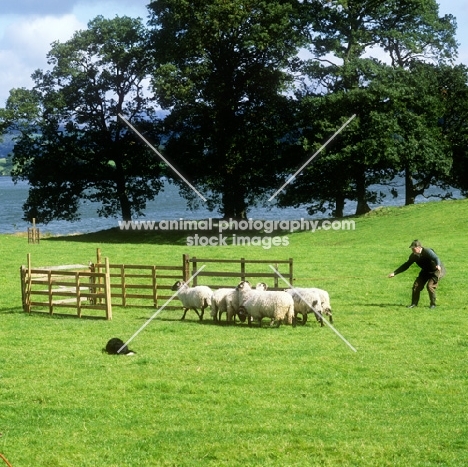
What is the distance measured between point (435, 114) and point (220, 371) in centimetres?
4245

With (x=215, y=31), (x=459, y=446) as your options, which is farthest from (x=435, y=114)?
(x=459, y=446)

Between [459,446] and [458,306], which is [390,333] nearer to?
[458,306]

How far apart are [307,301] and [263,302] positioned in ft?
4.24

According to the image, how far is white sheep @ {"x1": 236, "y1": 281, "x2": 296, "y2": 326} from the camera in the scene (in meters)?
22.7

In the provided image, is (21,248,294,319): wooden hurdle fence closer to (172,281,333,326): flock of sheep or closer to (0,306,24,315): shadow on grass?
(0,306,24,315): shadow on grass

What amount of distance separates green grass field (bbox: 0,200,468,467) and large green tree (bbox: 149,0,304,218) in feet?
88.8

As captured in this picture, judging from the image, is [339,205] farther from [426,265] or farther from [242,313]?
[242,313]

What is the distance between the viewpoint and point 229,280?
32.7 meters

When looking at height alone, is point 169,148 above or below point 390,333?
above

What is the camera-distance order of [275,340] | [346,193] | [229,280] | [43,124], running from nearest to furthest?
[275,340] → [229,280] → [346,193] → [43,124]

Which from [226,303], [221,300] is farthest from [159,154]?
[226,303]

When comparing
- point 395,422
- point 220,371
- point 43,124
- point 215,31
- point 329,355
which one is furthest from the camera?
point 43,124

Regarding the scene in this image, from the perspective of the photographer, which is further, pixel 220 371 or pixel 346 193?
pixel 346 193

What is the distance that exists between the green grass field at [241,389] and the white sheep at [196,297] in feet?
2.06
